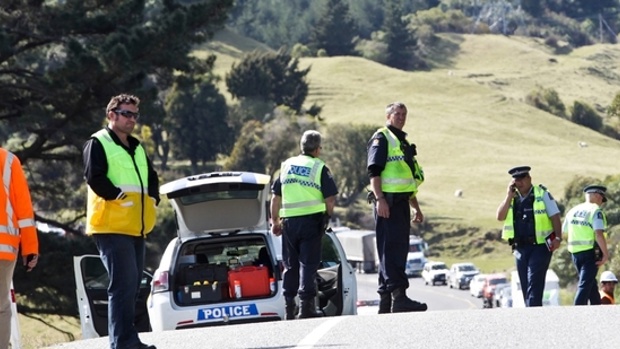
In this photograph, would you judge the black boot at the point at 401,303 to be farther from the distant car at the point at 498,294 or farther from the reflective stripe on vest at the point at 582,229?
the distant car at the point at 498,294

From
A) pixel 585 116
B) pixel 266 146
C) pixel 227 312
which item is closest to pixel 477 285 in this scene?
pixel 266 146

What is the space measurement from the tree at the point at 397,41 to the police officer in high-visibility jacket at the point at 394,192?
16874 cm

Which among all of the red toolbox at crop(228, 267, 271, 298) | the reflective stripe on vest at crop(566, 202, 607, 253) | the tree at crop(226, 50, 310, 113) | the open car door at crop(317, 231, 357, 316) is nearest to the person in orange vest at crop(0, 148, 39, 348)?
the red toolbox at crop(228, 267, 271, 298)

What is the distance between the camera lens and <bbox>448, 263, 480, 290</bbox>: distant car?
71312mm

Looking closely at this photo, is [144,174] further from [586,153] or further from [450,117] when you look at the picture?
[450,117]

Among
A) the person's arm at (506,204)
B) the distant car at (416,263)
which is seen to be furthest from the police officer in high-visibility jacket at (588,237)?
the distant car at (416,263)

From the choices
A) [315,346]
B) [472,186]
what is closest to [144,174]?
[315,346]

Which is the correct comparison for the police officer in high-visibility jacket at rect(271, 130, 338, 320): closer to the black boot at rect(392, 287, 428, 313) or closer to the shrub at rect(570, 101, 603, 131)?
the black boot at rect(392, 287, 428, 313)

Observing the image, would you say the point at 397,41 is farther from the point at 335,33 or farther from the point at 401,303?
the point at 401,303

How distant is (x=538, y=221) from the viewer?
15.1 m

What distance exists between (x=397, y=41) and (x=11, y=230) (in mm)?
175110

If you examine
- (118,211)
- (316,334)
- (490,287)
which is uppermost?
(118,211)

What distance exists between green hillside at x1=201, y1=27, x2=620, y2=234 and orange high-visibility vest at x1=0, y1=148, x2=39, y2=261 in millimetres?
88411

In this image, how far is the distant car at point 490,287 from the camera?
58.0 m
